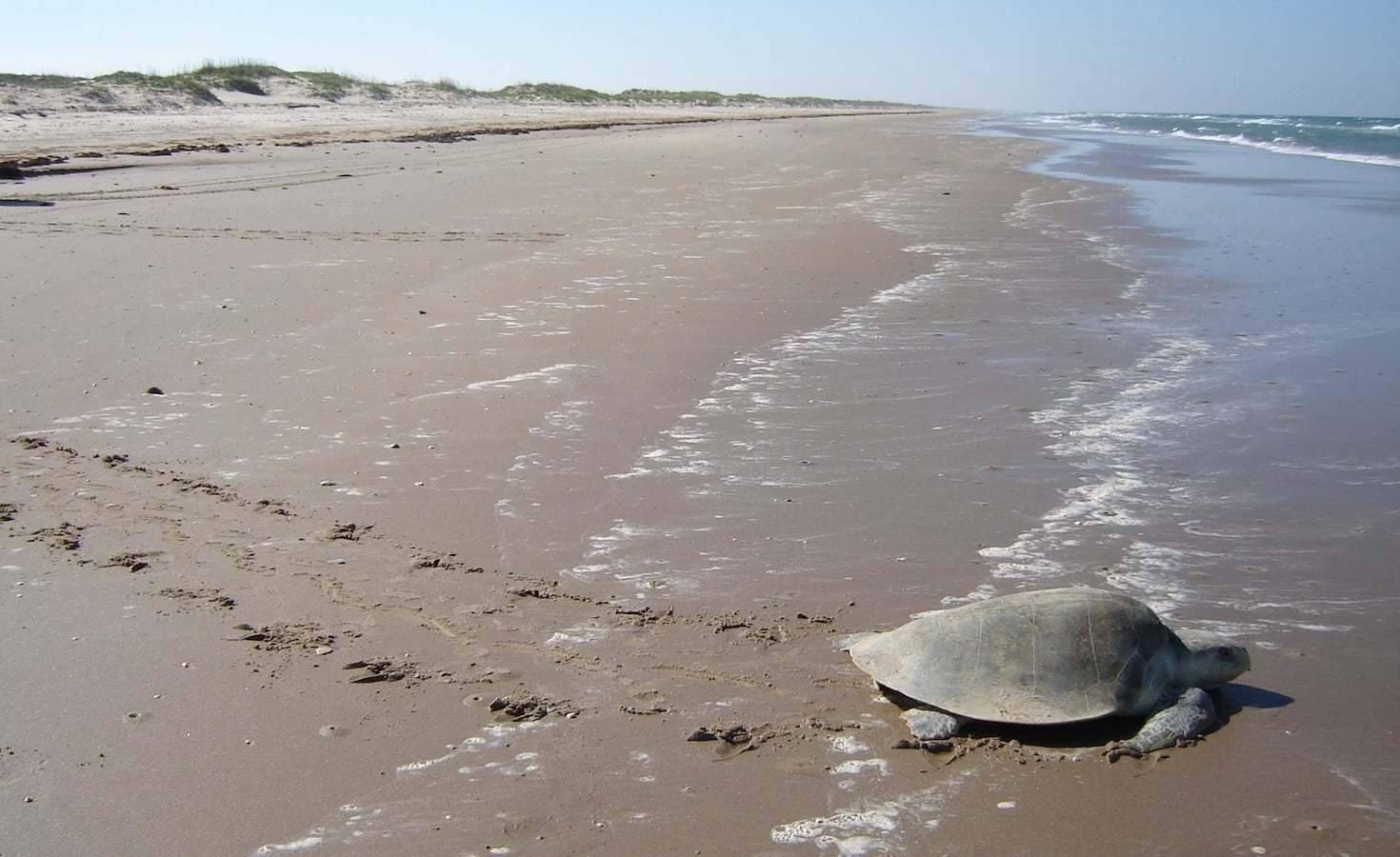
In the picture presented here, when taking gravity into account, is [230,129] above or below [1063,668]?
above

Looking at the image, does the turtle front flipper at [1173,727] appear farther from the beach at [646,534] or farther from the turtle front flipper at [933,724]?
the turtle front flipper at [933,724]

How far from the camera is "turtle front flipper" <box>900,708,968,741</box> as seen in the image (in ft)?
10.8

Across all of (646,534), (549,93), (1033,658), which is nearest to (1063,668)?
(1033,658)

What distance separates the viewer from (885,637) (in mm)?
3689

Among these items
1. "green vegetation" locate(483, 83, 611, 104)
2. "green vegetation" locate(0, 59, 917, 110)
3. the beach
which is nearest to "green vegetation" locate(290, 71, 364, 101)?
"green vegetation" locate(0, 59, 917, 110)

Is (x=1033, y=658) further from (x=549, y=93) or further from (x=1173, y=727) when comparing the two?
(x=549, y=93)

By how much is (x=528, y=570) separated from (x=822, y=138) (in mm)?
31367

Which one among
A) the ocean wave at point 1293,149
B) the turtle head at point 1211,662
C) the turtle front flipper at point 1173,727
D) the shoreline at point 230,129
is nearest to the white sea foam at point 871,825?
the turtle front flipper at point 1173,727

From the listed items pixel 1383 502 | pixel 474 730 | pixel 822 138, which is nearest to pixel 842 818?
pixel 474 730

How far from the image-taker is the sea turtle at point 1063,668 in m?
3.34

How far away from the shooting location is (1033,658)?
345 cm

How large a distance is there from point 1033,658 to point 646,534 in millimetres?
1853

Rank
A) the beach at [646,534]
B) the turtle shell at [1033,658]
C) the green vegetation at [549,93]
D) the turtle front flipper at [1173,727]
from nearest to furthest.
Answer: the beach at [646,534], the turtle front flipper at [1173,727], the turtle shell at [1033,658], the green vegetation at [549,93]

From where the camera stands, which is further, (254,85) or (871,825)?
(254,85)
